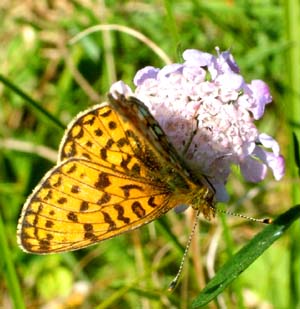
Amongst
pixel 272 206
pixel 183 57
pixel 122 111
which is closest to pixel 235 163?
pixel 183 57

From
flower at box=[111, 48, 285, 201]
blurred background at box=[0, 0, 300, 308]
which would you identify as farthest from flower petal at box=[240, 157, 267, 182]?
blurred background at box=[0, 0, 300, 308]

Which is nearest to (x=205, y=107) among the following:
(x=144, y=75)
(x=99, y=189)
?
(x=144, y=75)

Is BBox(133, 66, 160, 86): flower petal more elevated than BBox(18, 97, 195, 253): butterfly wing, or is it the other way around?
BBox(133, 66, 160, 86): flower petal

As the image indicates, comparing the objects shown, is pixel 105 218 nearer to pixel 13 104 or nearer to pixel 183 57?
pixel 183 57

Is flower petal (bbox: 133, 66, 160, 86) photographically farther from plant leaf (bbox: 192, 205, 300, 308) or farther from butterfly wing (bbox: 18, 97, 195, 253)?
plant leaf (bbox: 192, 205, 300, 308)

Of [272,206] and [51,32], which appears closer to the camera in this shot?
[272,206]

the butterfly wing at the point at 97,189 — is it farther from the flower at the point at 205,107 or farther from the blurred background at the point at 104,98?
the blurred background at the point at 104,98
